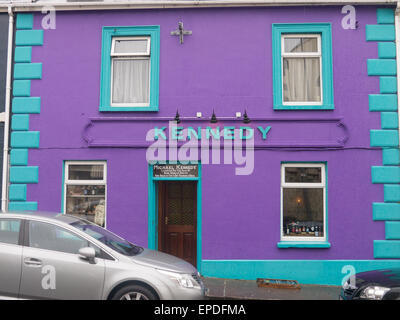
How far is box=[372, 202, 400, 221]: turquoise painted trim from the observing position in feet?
27.5

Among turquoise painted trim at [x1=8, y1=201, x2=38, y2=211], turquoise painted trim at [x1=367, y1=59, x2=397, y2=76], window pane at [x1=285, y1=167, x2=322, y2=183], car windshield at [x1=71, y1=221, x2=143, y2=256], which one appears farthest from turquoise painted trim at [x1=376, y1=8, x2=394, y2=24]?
turquoise painted trim at [x1=8, y1=201, x2=38, y2=211]

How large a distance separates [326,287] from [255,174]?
2951mm

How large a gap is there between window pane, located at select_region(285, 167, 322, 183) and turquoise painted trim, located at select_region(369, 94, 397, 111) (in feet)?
6.46

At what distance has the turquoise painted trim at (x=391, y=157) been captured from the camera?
8477mm

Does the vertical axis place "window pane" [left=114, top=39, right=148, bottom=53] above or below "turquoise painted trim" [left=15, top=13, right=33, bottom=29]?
below

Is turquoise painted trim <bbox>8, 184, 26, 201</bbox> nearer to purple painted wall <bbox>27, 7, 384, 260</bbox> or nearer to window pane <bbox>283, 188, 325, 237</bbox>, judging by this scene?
purple painted wall <bbox>27, 7, 384, 260</bbox>

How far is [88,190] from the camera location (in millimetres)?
8969

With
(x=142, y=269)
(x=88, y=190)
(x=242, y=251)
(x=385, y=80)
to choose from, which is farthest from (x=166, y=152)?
(x=385, y=80)

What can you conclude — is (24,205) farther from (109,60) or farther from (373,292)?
(373,292)

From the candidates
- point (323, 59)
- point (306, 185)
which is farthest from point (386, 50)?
point (306, 185)

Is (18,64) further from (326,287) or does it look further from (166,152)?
(326,287)

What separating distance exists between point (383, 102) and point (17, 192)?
29.5 ft

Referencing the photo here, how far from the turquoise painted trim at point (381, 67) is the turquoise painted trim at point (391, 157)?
1.84 m

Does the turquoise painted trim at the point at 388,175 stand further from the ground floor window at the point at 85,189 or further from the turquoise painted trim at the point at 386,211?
the ground floor window at the point at 85,189
